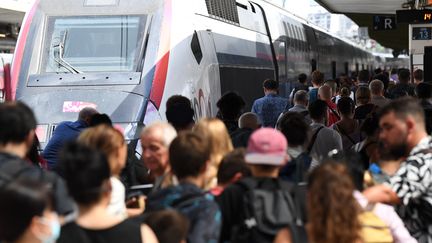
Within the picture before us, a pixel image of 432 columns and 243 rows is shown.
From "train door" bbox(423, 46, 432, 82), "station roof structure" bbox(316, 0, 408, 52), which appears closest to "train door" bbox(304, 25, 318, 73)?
"station roof structure" bbox(316, 0, 408, 52)

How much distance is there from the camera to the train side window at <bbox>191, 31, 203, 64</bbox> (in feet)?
43.0

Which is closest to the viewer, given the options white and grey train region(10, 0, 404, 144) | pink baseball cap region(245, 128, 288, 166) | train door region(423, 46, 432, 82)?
pink baseball cap region(245, 128, 288, 166)

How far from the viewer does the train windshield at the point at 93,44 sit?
12453mm

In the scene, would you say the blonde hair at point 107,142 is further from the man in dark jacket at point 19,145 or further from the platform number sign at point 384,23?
the platform number sign at point 384,23

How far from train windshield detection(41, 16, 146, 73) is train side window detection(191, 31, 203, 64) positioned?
2.87 ft

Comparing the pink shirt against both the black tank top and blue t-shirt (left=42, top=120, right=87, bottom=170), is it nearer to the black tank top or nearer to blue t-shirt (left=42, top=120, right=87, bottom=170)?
the black tank top

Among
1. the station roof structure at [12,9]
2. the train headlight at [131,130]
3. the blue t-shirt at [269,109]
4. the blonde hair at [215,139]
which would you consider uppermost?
the station roof structure at [12,9]

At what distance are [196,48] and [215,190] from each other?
795 centimetres

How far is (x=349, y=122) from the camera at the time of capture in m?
10.2

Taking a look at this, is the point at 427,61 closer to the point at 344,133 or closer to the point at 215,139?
the point at 344,133

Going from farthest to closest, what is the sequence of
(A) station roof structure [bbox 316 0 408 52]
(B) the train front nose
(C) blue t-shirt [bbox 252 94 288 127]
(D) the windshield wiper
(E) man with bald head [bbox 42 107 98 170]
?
(A) station roof structure [bbox 316 0 408 52] < (C) blue t-shirt [bbox 252 94 288 127] < (D) the windshield wiper < (B) the train front nose < (E) man with bald head [bbox 42 107 98 170]

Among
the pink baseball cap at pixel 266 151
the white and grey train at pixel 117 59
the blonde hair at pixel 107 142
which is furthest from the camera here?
the white and grey train at pixel 117 59

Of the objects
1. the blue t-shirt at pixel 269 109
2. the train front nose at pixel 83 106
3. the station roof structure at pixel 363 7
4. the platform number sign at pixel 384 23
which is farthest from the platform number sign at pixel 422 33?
the train front nose at pixel 83 106

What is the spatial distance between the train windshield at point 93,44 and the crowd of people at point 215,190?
5834 millimetres
